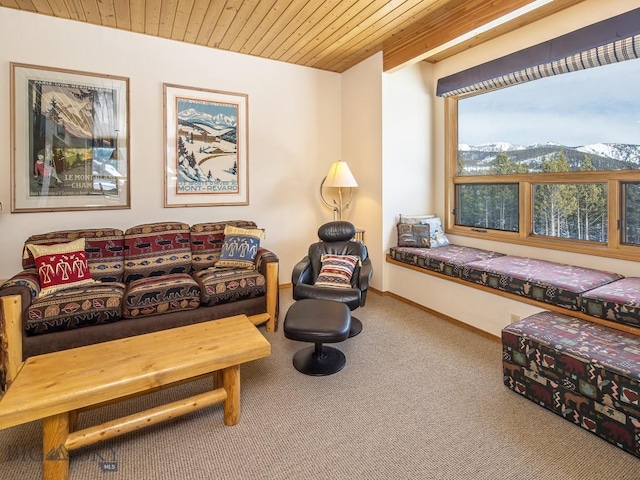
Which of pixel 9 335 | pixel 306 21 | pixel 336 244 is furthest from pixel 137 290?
pixel 306 21

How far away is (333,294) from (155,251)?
168cm

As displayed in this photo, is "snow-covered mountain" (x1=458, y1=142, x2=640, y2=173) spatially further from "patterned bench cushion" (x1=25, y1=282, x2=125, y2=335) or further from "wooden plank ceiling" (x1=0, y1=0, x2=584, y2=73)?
"patterned bench cushion" (x1=25, y1=282, x2=125, y2=335)

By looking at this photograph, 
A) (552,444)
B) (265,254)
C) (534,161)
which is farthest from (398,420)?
(534,161)

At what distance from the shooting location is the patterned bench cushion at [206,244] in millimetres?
3473

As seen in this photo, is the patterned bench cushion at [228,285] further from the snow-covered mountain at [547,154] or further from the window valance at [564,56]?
the window valance at [564,56]

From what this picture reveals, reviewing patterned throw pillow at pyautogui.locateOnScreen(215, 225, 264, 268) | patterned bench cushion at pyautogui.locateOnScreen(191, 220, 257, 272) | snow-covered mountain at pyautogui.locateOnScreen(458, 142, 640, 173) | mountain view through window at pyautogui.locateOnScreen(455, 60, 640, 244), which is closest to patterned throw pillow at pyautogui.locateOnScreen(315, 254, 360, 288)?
patterned throw pillow at pyautogui.locateOnScreen(215, 225, 264, 268)

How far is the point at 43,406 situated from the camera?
1441mm

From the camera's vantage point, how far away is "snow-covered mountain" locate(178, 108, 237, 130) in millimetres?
3830

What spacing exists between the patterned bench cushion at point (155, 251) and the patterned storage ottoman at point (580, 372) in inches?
108

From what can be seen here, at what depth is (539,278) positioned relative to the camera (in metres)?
2.71

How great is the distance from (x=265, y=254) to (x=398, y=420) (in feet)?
6.12

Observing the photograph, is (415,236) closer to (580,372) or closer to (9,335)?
(580,372)

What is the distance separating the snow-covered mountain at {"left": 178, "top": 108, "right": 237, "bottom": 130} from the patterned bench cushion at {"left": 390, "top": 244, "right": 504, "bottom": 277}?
2330 millimetres

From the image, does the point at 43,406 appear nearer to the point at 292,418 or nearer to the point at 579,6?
the point at 292,418
